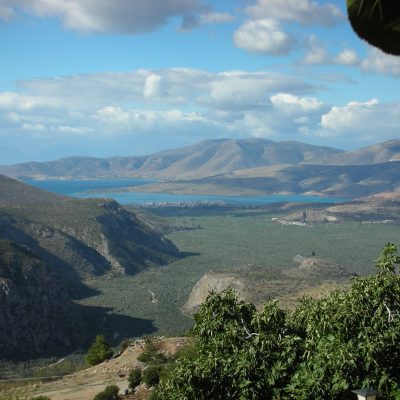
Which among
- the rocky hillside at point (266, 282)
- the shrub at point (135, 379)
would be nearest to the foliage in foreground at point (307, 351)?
the shrub at point (135, 379)

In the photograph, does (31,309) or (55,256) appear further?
(55,256)

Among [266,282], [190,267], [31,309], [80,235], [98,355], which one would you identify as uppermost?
[80,235]

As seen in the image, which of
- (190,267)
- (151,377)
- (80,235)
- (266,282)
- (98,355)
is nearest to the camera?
(151,377)

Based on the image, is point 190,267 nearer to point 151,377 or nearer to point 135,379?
point 135,379

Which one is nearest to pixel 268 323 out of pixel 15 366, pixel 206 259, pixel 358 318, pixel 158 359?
pixel 358 318

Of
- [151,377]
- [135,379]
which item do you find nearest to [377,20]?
[151,377]

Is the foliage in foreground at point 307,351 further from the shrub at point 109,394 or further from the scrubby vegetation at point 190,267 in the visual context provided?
the scrubby vegetation at point 190,267

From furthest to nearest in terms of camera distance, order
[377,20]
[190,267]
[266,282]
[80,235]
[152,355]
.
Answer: [190,267]
[80,235]
[266,282]
[152,355]
[377,20]
